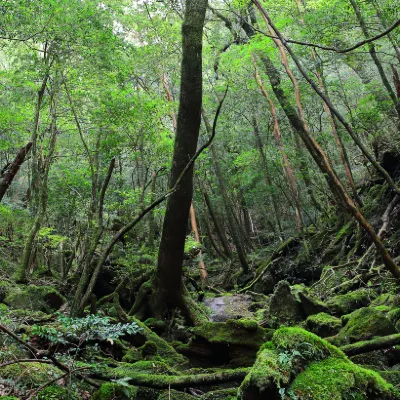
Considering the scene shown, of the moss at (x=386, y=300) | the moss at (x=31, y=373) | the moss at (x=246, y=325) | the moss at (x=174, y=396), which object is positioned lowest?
the moss at (x=174, y=396)

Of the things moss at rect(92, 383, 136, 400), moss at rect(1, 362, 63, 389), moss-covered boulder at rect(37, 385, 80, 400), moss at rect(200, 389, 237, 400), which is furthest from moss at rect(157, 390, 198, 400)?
moss at rect(1, 362, 63, 389)

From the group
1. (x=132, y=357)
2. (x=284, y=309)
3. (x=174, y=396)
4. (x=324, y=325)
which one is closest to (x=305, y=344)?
(x=174, y=396)

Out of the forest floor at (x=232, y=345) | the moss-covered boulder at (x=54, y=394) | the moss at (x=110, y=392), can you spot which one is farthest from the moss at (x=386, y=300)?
the moss-covered boulder at (x=54, y=394)

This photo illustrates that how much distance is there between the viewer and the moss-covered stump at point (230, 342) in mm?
→ 5121

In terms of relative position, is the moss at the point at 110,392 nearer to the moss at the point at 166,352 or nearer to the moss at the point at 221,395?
the moss at the point at 221,395

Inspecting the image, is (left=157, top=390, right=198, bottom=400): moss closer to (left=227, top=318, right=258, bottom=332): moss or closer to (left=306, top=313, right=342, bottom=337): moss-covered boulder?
(left=227, top=318, right=258, bottom=332): moss

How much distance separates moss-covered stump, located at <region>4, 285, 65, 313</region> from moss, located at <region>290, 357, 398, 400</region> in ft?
24.7

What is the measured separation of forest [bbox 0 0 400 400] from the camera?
3383mm

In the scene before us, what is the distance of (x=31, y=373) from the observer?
11.8ft

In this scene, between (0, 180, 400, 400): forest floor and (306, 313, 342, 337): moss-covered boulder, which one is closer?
(0, 180, 400, 400): forest floor

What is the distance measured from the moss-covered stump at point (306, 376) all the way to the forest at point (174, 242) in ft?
0.04

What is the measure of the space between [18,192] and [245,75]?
15278 millimetres

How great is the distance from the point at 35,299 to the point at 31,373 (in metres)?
6.16

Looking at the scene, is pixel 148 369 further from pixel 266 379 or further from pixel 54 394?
pixel 266 379
